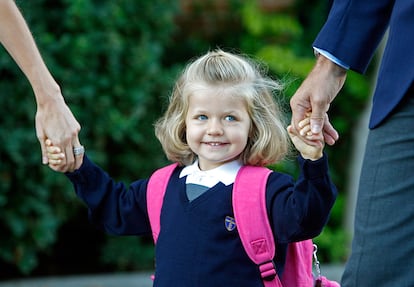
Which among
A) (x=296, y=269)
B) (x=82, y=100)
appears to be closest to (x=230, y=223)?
(x=296, y=269)

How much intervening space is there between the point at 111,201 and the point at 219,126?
1.95 ft

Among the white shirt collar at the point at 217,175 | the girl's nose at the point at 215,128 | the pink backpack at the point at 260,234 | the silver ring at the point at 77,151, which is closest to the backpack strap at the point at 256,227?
the pink backpack at the point at 260,234

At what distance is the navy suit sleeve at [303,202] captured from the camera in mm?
2834

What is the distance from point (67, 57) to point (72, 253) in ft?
5.74

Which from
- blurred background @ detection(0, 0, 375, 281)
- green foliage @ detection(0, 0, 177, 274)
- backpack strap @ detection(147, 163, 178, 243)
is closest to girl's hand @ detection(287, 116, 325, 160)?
backpack strap @ detection(147, 163, 178, 243)

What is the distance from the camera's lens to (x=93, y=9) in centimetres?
546

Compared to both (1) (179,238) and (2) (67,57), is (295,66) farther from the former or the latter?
(1) (179,238)

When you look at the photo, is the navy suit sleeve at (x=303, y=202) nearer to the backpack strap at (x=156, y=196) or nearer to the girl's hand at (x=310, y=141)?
the girl's hand at (x=310, y=141)

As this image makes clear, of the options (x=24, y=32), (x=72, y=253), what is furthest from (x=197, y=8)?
(x=24, y=32)

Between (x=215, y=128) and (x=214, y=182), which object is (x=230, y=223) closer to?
(x=214, y=182)

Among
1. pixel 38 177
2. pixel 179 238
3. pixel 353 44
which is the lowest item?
pixel 38 177

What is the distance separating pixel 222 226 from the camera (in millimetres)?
3061

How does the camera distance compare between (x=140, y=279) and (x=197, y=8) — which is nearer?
(x=140, y=279)

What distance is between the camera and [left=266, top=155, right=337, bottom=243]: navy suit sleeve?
2.83 metres
